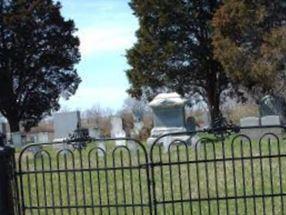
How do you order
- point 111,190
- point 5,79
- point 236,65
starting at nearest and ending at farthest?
1. point 111,190
2. point 236,65
3. point 5,79

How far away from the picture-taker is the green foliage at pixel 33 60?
135ft

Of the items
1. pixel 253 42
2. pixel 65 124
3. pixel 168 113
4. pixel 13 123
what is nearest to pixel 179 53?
pixel 253 42

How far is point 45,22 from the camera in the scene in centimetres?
4316

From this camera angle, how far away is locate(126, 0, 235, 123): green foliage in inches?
1448

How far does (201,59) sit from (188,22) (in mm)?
2273

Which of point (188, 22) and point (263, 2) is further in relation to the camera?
point (188, 22)

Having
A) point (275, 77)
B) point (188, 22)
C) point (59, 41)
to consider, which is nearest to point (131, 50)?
point (188, 22)

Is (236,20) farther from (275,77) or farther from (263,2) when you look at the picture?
(275,77)

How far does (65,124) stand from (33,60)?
57.4 ft

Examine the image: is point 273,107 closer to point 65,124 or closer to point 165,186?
point 65,124

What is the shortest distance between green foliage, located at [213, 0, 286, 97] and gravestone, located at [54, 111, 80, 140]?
320 inches

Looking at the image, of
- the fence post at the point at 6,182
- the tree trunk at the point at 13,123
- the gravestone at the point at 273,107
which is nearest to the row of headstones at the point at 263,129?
the gravestone at the point at 273,107

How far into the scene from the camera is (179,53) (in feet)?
121

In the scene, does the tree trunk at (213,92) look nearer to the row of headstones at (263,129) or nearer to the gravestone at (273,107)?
the gravestone at (273,107)
